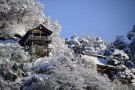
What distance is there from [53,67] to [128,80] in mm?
12171

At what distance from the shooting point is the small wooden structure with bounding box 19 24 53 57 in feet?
162

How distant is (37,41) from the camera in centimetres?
5153

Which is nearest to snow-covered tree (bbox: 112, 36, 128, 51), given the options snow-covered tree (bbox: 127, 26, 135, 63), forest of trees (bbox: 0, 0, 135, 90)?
snow-covered tree (bbox: 127, 26, 135, 63)

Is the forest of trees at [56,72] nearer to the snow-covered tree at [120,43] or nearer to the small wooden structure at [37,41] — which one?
the small wooden structure at [37,41]

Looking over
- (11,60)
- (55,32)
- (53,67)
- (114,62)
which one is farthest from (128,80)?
(55,32)

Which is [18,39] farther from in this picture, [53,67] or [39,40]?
[53,67]

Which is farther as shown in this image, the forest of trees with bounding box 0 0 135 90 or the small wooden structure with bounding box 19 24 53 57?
the small wooden structure with bounding box 19 24 53 57

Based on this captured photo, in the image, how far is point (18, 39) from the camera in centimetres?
→ 5784

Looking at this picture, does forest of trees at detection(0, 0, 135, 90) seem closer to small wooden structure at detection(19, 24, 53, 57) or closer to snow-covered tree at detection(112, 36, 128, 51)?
small wooden structure at detection(19, 24, 53, 57)

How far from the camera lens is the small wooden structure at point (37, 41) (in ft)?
162

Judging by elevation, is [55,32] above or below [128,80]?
above

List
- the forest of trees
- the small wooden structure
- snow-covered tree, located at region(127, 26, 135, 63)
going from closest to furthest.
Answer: the forest of trees, the small wooden structure, snow-covered tree, located at region(127, 26, 135, 63)

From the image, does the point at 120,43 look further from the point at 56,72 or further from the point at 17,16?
the point at 56,72

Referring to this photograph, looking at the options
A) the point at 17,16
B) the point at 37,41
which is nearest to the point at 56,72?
the point at 37,41
